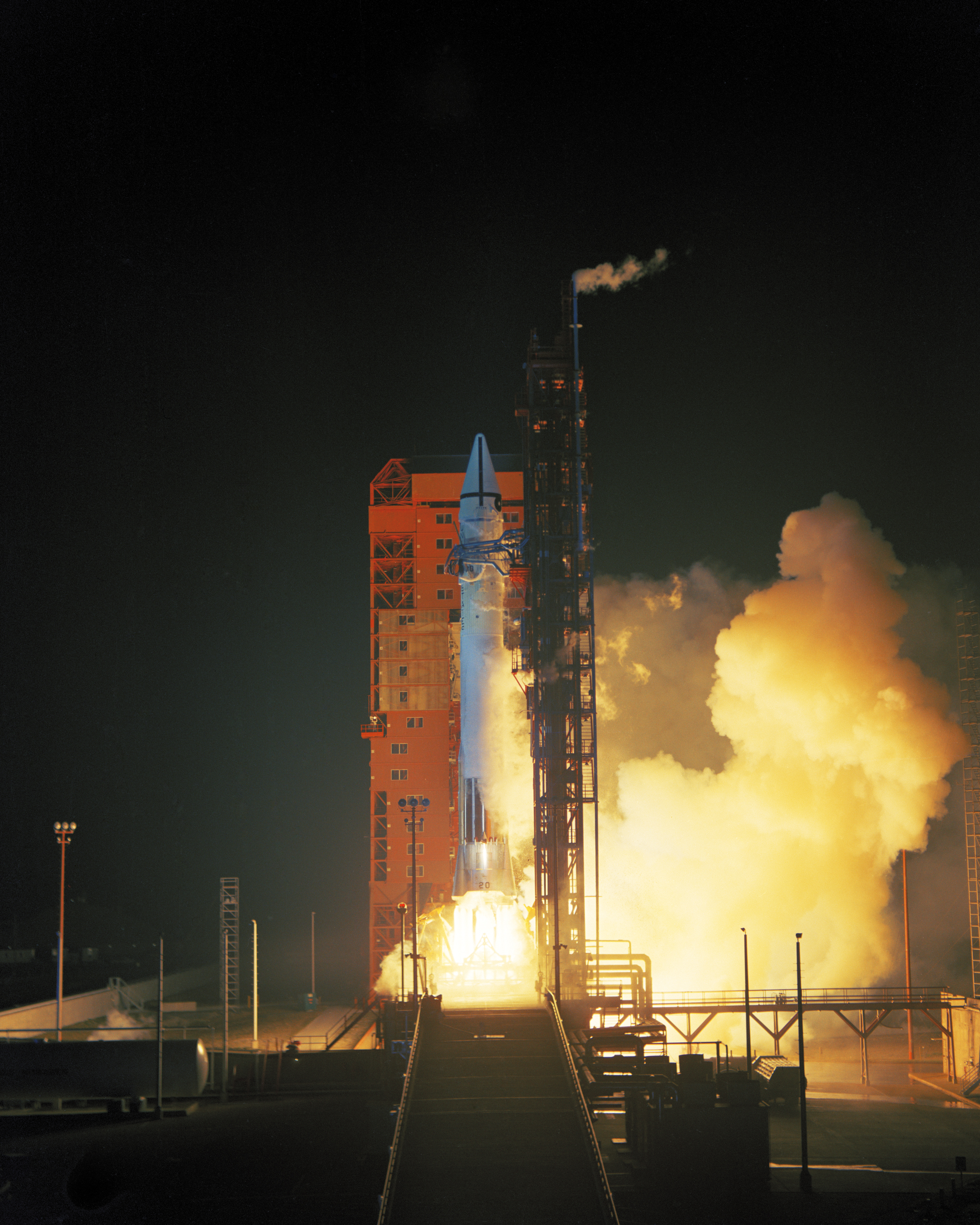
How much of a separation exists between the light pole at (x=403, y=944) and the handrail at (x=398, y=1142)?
801cm

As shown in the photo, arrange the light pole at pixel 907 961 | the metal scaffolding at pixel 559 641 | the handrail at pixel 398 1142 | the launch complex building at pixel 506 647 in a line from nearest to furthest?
the handrail at pixel 398 1142 → the metal scaffolding at pixel 559 641 → the launch complex building at pixel 506 647 → the light pole at pixel 907 961

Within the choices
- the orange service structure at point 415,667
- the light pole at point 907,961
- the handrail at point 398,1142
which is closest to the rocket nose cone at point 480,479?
the orange service structure at point 415,667

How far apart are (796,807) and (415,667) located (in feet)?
64.7

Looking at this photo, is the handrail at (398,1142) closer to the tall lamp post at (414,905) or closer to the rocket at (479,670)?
the tall lamp post at (414,905)

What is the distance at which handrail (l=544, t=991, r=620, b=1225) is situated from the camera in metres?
22.8

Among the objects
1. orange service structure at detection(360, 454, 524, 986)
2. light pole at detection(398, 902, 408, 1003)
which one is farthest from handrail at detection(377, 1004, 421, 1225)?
orange service structure at detection(360, 454, 524, 986)

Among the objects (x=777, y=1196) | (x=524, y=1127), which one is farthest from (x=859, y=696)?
(x=524, y=1127)

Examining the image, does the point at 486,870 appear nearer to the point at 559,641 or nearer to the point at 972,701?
the point at 559,641

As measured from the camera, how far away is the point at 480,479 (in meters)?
51.1

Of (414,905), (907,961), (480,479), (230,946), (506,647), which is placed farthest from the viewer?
(230,946)

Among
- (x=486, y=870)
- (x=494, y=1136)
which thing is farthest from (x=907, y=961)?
(x=494, y=1136)

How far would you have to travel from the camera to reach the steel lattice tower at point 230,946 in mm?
47406

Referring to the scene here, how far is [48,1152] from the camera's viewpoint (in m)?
31.6

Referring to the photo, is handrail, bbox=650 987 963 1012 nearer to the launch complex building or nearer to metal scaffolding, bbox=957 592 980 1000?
metal scaffolding, bbox=957 592 980 1000
